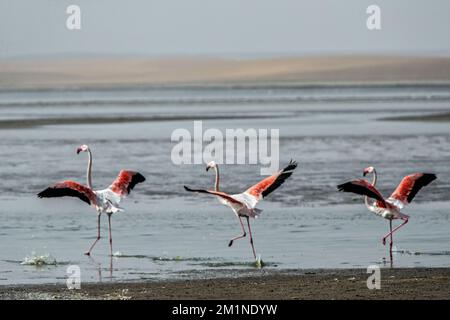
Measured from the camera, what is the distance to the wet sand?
12.4 meters

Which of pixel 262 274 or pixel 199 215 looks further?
pixel 199 215

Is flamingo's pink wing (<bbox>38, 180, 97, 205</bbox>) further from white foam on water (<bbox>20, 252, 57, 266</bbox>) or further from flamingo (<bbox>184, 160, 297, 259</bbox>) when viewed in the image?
flamingo (<bbox>184, 160, 297, 259</bbox>)

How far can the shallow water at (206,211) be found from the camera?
1532cm

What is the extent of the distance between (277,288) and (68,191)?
4216 millimetres

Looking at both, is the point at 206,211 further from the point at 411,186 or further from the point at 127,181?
the point at 411,186

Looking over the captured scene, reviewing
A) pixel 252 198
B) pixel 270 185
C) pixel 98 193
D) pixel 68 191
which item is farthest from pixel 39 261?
pixel 270 185

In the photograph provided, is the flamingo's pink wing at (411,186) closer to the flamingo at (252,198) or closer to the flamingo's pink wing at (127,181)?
the flamingo at (252,198)

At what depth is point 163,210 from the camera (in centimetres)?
2033

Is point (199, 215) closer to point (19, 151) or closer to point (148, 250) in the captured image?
point (148, 250)

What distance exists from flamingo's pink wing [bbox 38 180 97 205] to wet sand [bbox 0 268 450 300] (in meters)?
2.61

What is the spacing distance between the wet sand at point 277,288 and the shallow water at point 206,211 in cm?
68
